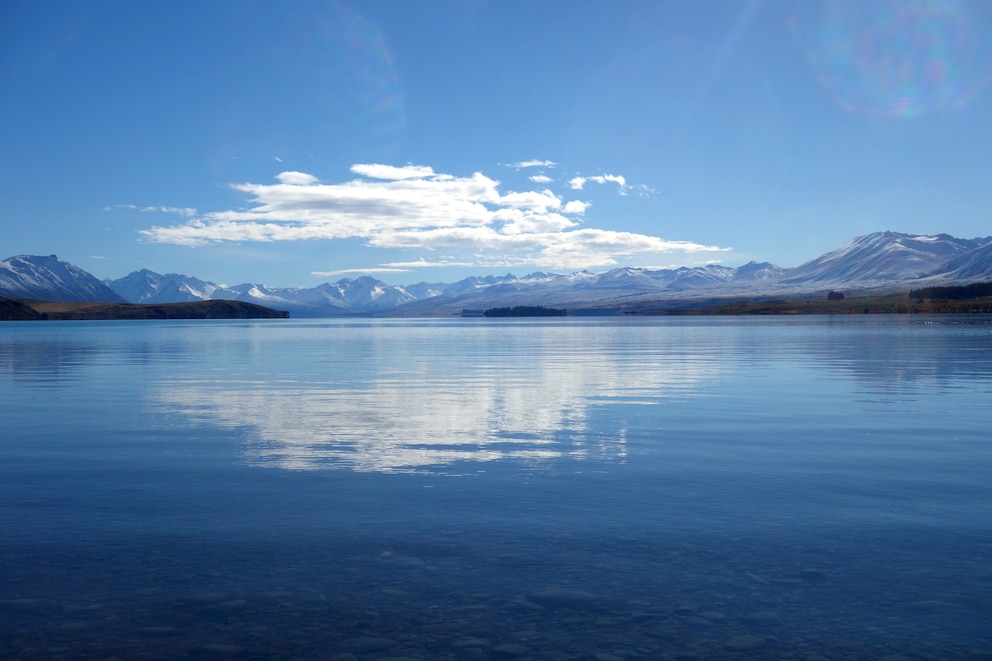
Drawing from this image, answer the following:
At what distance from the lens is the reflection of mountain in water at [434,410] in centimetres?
2008

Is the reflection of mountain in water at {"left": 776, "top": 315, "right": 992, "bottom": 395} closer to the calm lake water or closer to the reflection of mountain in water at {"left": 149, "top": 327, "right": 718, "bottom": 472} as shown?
the calm lake water

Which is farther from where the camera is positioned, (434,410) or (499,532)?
(434,410)

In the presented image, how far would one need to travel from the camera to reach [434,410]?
2811 cm

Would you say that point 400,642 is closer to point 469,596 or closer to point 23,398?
point 469,596

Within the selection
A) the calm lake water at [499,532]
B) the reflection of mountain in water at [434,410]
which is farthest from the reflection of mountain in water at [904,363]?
the reflection of mountain in water at [434,410]

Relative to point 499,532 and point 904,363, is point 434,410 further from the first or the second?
point 904,363

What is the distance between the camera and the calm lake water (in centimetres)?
896

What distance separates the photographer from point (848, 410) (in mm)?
27562

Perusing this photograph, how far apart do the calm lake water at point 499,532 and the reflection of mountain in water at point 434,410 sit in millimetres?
217

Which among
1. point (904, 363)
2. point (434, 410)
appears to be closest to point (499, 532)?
point (434, 410)

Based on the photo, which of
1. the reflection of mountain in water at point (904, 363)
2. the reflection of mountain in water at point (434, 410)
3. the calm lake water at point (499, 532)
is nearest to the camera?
the calm lake water at point (499, 532)

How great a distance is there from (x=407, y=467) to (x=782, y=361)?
39.1 meters

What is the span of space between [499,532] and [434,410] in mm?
15534

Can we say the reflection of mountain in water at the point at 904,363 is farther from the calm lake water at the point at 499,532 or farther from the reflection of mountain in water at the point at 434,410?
the reflection of mountain in water at the point at 434,410
